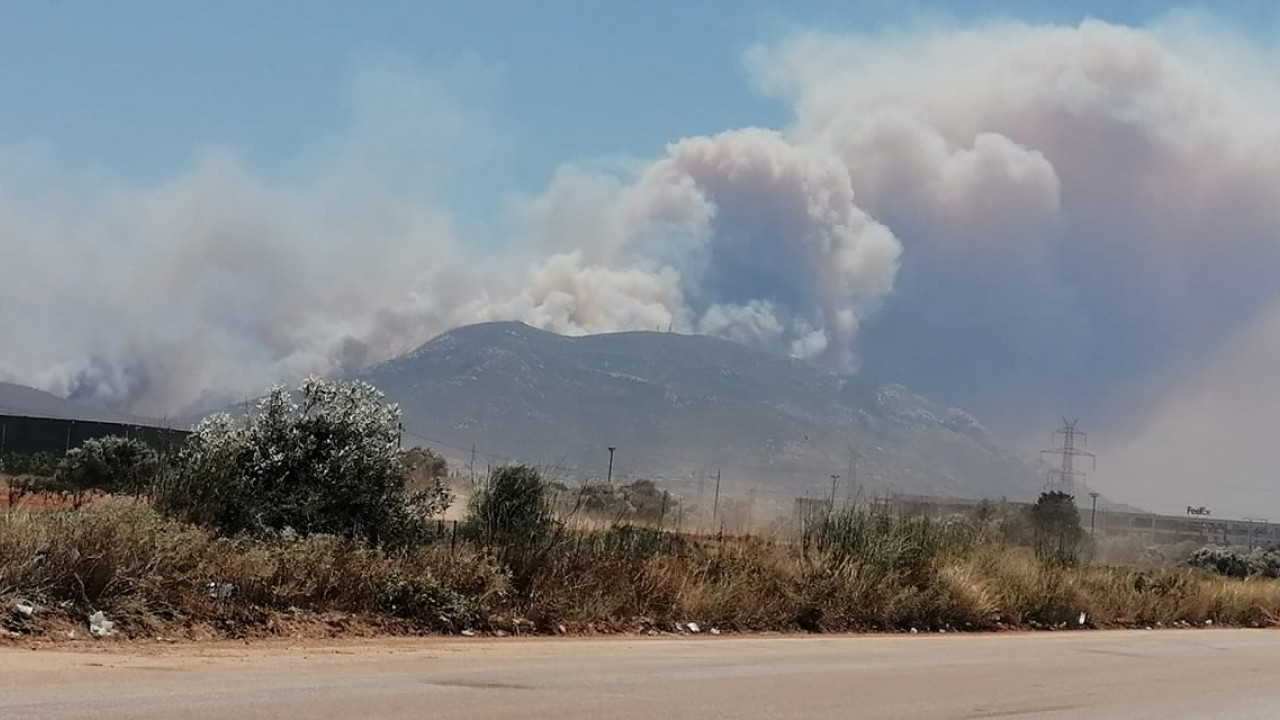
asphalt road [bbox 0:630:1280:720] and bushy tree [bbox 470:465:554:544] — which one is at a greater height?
bushy tree [bbox 470:465:554:544]

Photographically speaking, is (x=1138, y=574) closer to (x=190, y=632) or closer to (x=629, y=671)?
(x=629, y=671)

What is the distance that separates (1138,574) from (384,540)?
745 inches

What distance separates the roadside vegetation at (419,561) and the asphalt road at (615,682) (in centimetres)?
123

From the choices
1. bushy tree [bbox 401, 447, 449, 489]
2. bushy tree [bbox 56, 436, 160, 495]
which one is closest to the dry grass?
bushy tree [bbox 401, 447, 449, 489]

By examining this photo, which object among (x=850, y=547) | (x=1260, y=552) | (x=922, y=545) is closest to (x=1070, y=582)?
(x=922, y=545)

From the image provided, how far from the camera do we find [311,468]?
2144 cm

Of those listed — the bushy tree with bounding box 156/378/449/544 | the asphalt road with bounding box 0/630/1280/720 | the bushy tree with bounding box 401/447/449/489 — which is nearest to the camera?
the asphalt road with bounding box 0/630/1280/720

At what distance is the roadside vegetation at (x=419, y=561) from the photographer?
14.0 m

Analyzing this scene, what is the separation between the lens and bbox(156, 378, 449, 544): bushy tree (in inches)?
786

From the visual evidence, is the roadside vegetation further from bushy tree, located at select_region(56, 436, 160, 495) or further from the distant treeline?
the distant treeline

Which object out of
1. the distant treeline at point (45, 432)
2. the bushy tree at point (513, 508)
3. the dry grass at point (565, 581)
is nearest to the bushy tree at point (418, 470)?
the bushy tree at point (513, 508)

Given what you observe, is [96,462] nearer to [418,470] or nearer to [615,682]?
[418,470]

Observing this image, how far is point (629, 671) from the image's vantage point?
1314 cm

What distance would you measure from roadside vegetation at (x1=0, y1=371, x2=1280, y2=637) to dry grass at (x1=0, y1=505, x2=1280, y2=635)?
0.03m
